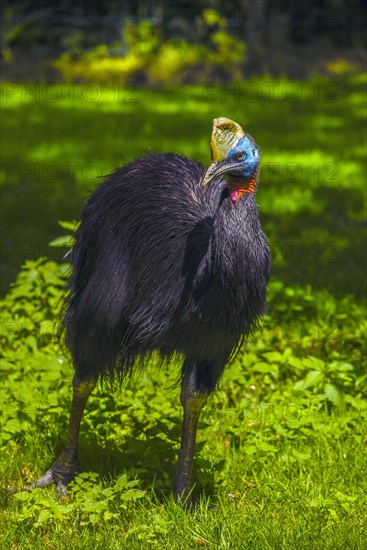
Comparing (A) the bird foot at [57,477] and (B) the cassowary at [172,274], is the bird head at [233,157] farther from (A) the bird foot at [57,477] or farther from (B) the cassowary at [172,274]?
(A) the bird foot at [57,477]

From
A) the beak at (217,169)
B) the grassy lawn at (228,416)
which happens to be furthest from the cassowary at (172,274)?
the grassy lawn at (228,416)

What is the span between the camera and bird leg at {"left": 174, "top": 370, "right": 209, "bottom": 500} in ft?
14.4

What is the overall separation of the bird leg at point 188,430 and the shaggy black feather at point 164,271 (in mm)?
45

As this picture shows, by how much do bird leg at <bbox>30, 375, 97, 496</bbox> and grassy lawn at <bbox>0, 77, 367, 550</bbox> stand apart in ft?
0.31

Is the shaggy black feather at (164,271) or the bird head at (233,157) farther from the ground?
the bird head at (233,157)

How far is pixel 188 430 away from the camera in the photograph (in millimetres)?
4457

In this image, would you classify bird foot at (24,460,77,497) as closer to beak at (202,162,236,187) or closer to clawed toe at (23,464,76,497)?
clawed toe at (23,464,76,497)

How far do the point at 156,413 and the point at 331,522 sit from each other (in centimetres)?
123

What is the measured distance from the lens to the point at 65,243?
592 cm

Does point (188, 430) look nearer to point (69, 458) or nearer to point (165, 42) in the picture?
point (69, 458)

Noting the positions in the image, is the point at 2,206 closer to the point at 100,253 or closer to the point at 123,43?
the point at 100,253

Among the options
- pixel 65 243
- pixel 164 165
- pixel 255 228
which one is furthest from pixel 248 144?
pixel 65 243

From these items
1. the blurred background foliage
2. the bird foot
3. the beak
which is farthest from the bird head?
the blurred background foliage

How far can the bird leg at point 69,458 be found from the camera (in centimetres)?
468
